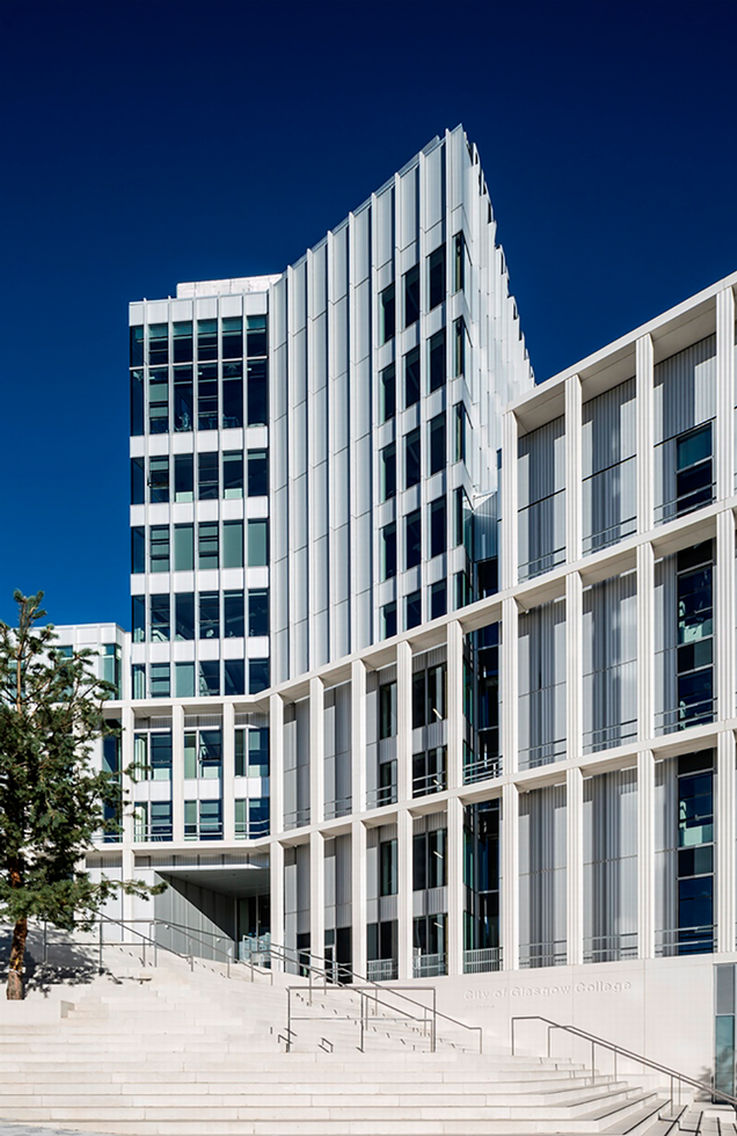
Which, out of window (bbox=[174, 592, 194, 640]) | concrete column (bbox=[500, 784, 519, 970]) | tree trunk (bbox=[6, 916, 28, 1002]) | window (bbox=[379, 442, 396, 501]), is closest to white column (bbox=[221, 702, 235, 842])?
window (bbox=[174, 592, 194, 640])

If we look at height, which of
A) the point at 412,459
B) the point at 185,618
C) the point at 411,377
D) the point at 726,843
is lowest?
the point at 726,843

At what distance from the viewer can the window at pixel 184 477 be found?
54.2 meters

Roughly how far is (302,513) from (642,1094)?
26547mm

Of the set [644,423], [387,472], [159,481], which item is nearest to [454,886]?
[644,423]

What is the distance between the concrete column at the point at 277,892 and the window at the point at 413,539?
11.1 m

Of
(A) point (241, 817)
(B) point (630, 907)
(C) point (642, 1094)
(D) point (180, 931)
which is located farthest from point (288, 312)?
(C) point (642, 1094)

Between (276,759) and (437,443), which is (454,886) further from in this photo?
(437,443)

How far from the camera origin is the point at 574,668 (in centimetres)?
3747

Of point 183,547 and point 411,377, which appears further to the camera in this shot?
point 183,547

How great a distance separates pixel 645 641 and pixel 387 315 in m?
18.6

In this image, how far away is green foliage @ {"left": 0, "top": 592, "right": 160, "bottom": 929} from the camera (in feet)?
107

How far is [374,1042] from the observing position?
30.5 meters

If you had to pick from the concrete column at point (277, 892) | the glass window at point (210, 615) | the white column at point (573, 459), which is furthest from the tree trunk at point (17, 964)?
the glass window at point (210, 615)

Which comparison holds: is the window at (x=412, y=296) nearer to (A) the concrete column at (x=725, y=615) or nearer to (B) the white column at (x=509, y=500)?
(B) the white column at (x=509, y=500)
